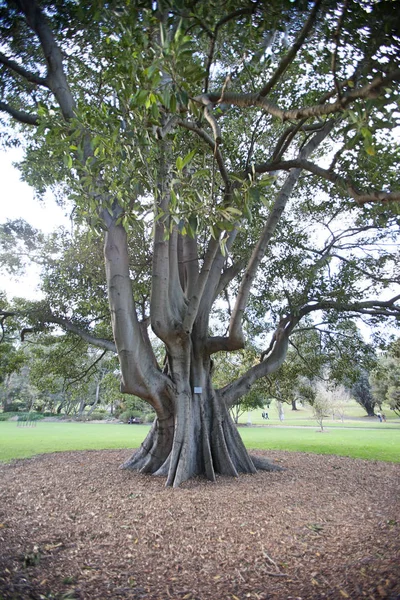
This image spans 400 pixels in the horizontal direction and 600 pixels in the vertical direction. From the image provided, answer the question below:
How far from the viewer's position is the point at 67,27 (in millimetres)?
5152

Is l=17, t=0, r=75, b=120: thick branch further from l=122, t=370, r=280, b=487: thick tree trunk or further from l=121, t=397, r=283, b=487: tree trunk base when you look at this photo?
l=121, t=397, r=283, b=487: tree trunk base

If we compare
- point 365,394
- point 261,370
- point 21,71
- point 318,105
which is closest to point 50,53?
point 21,71

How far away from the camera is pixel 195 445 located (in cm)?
714

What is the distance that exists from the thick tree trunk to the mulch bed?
341 millimetres

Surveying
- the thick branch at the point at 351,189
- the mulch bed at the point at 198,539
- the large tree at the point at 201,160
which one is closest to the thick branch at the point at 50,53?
the large tree at the point at 201,160

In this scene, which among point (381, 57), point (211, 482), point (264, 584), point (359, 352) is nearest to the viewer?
point (264, 584)

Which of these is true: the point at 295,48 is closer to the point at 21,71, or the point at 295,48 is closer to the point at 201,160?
the point at 201,160

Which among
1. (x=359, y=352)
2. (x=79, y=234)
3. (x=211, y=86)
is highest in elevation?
(x=211, y=86)

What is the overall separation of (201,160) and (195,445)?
497 cm

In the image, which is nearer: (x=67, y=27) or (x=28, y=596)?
(x=28, y=596)

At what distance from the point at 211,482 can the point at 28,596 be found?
440 centimetres

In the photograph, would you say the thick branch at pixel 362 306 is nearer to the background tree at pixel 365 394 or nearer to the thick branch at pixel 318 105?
the thick branch at pixel 318 105

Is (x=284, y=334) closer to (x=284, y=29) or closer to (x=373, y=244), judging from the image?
(x=373, y=244)

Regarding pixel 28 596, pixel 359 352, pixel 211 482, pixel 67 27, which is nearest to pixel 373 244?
pixel 359 352
